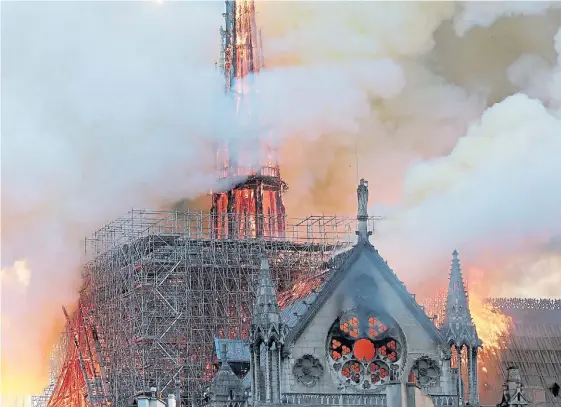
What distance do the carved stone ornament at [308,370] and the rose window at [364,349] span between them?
0.97 metres

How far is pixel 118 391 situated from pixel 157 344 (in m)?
5.57

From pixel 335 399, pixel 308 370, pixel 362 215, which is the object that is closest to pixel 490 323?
pixel 362 215

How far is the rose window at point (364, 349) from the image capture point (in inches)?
3273

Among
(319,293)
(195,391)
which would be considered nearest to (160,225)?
(195,391)

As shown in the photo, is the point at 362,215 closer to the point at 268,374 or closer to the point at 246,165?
the point at 268,374

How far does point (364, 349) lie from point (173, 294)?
3294 cm

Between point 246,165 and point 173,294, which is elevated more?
point 246,165

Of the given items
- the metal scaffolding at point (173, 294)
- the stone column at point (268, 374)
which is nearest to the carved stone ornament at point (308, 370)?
the stone column at point (268, 374)

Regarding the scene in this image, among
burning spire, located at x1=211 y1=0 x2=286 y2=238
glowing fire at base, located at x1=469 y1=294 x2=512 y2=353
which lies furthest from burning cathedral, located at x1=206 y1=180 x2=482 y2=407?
glowing fire at base, located at x1=469 y1=294 x2=512 y2=353

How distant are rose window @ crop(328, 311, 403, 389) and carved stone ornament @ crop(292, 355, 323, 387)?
3.18 ft

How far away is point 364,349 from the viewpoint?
83.8m

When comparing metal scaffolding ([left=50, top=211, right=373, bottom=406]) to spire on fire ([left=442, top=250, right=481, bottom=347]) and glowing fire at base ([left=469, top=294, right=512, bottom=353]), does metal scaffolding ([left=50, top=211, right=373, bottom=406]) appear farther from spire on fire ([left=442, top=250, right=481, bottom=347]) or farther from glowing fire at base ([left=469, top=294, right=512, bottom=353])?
spire on fire ([left=442, top=250, right=481, bottom=347])

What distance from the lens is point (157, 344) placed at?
11288 centimetres

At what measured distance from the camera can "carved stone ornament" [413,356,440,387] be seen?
84062mm
